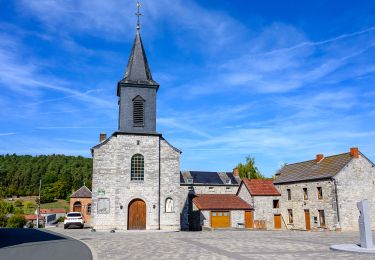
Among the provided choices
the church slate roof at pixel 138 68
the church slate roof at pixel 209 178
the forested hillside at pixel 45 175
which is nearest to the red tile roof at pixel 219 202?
the church slate roof at pixel 209 178

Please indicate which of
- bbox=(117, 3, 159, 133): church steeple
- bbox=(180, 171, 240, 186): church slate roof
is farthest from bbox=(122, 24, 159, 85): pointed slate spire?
bbox=(180, 171, 240, 186): church slate roof

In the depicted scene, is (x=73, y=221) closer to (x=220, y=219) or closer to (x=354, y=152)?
(x=220, y=219)

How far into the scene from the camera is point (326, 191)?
3070 centimetres

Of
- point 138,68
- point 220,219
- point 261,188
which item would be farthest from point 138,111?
point 261,188

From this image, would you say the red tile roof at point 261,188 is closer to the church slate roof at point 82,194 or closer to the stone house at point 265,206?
the stone house at point 265,206

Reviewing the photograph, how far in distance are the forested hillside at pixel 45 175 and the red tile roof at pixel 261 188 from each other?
72.8 meters

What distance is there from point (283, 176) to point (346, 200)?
9168 millimetres

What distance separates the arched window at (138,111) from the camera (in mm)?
28422

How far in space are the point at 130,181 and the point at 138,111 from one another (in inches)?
224

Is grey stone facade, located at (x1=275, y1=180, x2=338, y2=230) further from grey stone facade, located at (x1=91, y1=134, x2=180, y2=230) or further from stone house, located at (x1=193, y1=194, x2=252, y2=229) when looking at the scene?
grey stone facade, located at (x1=91, y1=134, x2=180, y2=230)

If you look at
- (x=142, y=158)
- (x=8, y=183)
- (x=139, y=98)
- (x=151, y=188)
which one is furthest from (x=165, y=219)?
(x=8, y=183)

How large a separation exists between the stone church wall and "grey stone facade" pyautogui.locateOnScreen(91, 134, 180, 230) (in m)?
14.0

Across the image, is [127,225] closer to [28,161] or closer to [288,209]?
[288,209]

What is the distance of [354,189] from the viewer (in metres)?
30.5
